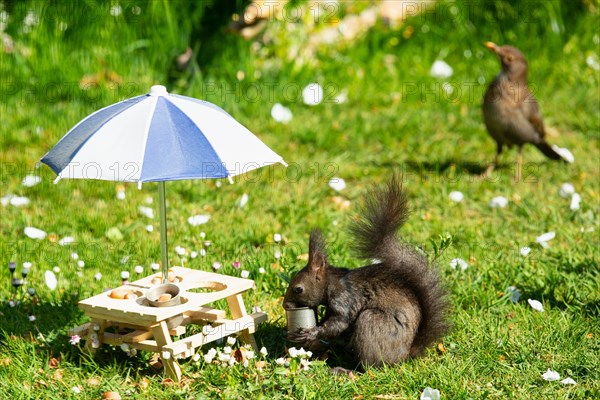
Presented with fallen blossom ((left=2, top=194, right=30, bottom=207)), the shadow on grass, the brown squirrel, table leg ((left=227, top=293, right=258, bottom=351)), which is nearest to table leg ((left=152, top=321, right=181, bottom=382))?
table leg ((left=227, top=293, right=258, bottom=351))

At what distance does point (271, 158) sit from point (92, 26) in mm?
4017

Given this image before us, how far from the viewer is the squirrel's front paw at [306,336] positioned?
146 inches

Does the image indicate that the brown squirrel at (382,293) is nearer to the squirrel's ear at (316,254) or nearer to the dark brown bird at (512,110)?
the squirrel's ear at (316,254)

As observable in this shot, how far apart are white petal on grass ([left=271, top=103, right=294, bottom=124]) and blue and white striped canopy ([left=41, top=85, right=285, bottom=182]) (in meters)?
3.19

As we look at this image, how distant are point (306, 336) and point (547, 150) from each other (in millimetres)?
3356

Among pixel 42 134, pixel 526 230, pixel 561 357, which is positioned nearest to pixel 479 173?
pixel 526 230

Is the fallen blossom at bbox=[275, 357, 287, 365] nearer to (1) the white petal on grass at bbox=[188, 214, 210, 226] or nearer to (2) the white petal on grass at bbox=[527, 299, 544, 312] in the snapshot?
(2) the white petal on grass at bbox=[527, 299, 544, 312]

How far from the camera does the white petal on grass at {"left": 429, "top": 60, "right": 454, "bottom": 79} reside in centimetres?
793

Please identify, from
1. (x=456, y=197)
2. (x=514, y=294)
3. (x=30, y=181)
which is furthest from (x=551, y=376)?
(x=30, y=181)

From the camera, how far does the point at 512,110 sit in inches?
244

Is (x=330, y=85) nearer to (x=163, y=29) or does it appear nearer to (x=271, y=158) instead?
(x=163, y=29)

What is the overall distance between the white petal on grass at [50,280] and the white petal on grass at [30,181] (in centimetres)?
142

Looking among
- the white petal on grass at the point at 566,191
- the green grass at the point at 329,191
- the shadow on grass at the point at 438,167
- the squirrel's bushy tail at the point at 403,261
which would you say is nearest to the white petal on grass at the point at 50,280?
the green grass at the point at 329,191

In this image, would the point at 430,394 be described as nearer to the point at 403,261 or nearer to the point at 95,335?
the point at 403,261
